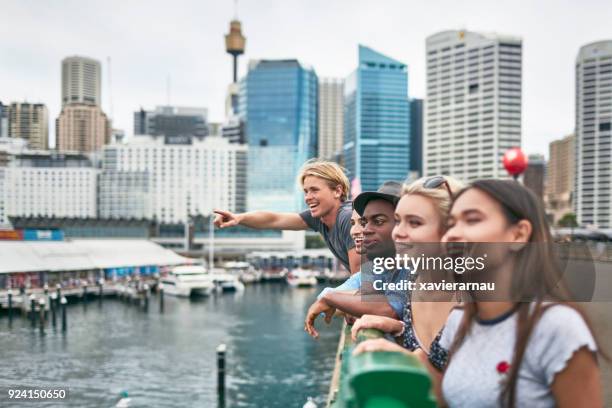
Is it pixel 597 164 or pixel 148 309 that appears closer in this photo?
pixel 148 309

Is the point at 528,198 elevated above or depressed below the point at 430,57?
below

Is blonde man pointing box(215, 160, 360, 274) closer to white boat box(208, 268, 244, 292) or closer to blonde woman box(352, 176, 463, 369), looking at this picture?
blonde woman box(352, 176, 463, 369)

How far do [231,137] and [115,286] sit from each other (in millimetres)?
109917

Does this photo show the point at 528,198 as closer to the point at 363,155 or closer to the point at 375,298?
the point at 375,298

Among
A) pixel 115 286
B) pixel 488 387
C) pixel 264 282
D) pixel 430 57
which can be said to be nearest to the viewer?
pixel 488 387

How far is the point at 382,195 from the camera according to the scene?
3.02 metres

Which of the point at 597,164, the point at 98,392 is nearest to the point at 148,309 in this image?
the point at 98,392

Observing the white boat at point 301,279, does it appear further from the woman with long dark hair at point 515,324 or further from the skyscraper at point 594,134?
the skyscraper at point 594,134

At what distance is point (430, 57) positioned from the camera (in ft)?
488

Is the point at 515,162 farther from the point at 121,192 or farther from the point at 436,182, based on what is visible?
the point at 121,192

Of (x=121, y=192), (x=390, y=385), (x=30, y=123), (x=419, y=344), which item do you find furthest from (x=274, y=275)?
(x=30, y=123)

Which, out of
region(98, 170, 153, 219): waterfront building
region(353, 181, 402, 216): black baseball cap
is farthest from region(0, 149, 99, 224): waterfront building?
region(353, 181, 402, 216): black baseball cap

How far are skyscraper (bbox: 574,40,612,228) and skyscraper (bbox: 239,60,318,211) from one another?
61.6 meters

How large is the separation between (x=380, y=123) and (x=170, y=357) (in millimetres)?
131866
